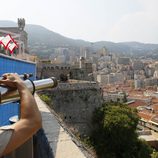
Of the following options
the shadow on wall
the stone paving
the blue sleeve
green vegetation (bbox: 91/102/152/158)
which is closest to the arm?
the blue sleeve

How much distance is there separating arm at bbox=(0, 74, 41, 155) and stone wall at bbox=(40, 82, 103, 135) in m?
21.4

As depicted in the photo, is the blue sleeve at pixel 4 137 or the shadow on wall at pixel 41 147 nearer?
the blue sleeve at pixel 4 137

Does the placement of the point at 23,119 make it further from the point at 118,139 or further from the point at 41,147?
the point at 118,139

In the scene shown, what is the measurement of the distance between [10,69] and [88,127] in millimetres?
15768

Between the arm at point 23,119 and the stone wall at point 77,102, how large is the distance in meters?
21.4

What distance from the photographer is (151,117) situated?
54.3 meters

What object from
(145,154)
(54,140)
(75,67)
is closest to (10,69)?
(54,140)

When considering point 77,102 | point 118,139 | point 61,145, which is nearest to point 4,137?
point 61,145

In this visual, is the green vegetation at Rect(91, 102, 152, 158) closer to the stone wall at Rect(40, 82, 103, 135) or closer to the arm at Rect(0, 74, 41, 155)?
the stone wall at Rect(40, 82, 103, 135)

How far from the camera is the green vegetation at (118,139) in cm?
2058

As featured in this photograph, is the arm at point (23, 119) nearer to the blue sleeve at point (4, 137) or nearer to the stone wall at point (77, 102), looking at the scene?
the blue sleeve at point (4, 137)

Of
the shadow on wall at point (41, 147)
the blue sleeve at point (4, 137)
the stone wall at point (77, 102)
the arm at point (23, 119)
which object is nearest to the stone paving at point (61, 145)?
the shadow on wall at point (41, 147)

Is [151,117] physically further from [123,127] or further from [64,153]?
[64,153]

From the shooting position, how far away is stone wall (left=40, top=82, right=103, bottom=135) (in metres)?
23.9
